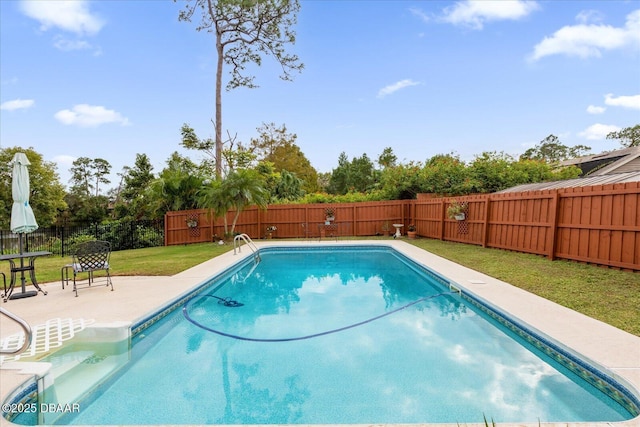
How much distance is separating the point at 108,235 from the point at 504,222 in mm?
14516

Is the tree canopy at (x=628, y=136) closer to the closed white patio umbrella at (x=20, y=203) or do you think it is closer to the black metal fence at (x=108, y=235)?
the black metal fence at (x=108, y=235)

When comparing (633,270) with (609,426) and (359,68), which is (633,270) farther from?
(359,68)

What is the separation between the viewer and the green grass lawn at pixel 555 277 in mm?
4164

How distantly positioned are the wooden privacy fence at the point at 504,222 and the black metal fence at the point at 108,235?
907 mm

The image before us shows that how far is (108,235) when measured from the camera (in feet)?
43.8

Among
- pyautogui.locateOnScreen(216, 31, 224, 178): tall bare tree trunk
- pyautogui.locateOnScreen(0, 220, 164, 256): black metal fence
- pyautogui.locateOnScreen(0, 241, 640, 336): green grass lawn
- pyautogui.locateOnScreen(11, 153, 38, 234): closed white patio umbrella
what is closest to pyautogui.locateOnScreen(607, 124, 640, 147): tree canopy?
pyautogui.locateOnScreen(0, 241, 640, 336): green grass lawn

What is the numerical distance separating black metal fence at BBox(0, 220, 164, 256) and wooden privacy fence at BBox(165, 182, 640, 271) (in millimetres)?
907

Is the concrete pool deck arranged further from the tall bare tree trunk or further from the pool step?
the tall bare tree trunk

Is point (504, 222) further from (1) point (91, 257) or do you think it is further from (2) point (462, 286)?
(1) point (91, 257)

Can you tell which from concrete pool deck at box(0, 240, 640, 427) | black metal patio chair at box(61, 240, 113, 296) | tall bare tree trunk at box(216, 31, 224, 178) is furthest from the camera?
tall bare tree trunk at box(216, 31, 224, 178)

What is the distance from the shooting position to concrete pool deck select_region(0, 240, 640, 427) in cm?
271

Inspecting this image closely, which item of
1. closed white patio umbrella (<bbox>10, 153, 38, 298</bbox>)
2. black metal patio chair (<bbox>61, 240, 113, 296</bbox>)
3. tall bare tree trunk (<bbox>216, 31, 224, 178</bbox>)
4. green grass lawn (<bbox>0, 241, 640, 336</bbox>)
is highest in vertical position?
tall bare tree trunk (<bbox>216, 31, 224, 178</bbox>)

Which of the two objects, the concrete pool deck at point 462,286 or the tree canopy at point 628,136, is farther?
the tree canopy at point 628,136

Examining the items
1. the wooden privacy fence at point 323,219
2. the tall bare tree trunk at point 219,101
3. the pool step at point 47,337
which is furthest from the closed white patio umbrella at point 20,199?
the wooden privacy fence at point 323,219
